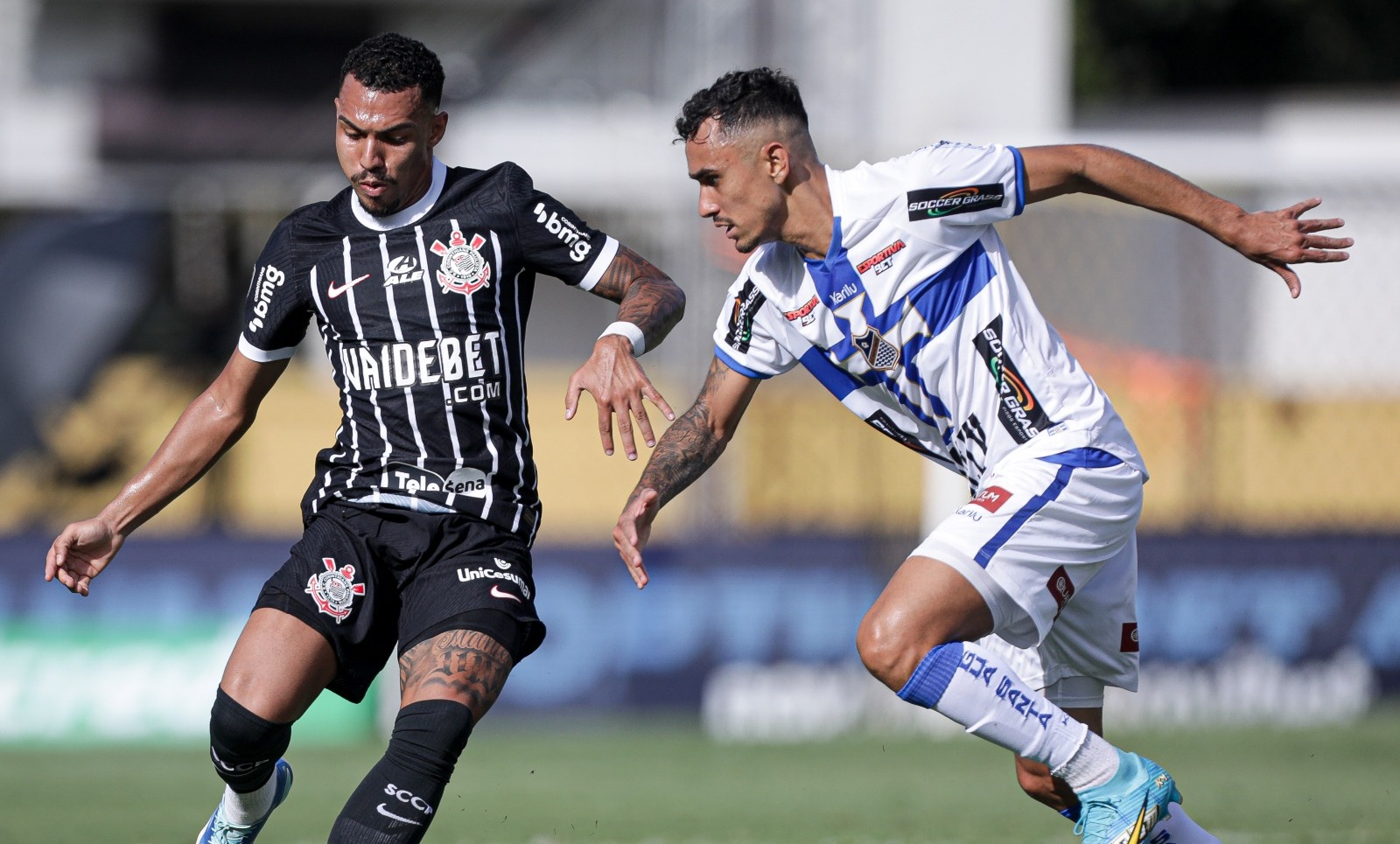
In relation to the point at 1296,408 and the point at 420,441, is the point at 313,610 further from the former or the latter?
the point at 1296,408

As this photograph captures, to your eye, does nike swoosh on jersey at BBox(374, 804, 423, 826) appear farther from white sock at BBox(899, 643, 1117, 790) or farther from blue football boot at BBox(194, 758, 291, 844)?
white sock at BBox(899, 643, 1117, 790)

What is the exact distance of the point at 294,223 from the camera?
5324mm

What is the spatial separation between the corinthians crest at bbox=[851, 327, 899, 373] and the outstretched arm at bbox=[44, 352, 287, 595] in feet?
6.08

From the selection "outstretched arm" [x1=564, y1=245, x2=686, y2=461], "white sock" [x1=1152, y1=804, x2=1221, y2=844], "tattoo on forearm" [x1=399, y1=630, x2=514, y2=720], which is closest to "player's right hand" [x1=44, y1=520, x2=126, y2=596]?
"tattoo on forearm" [x1=399, y1=630, x2=514, y2=720]

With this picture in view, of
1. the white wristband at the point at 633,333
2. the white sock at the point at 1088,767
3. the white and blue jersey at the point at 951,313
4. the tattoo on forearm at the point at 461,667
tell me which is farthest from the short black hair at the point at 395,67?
the white sock at the point at 1088,767

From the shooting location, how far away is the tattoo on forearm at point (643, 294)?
4938 mm

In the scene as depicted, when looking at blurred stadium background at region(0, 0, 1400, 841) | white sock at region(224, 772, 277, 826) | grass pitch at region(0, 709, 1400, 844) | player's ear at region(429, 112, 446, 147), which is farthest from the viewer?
blurred stadium background at region(0, 0, 1400, 841)

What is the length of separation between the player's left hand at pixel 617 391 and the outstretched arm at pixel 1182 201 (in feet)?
4.45

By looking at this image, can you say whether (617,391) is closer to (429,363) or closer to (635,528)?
(635,528)

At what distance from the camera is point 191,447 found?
546 centimetres

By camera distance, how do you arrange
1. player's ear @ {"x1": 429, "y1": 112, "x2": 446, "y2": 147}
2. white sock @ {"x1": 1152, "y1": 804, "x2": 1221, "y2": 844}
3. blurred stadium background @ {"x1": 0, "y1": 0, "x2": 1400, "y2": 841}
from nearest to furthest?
1. white sock @ {"x1": 1152, "y1": 804, "x2": 1221, "y2": 844}
2. player's ear @ {"x1": 429, "y1": 112, "x2": 446, "y2": 147}
3. blurred stadium background @ {"x1": 0, "y1": 0, "x2": 1400, "y2": 841}

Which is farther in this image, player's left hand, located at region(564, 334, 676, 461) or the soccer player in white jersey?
the soccer player in white jersey

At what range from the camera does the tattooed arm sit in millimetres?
5211

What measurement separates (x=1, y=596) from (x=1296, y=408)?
8.76 metres
